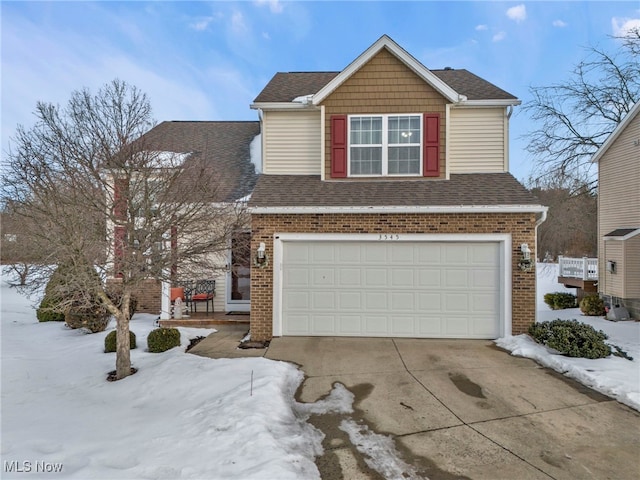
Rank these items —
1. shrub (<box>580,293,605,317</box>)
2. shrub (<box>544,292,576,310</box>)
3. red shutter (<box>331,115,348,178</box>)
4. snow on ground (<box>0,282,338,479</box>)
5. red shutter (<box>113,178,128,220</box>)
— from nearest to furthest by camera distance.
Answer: snow on ground (<box>0,282,338,479</box>) → red shutter (<box>113,178,128,220</box>) → red shutter (<box>331,115,348,178</box>) → shrub (<box>580,293,605,317</box>) → shrub (<box>544,292,576,310</box>)

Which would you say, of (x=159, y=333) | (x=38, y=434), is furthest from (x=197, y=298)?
(x=38, y=434)

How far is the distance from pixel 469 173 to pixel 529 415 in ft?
20.8

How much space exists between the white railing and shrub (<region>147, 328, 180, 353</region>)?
1744 centimetres

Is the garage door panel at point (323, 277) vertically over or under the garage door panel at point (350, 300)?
over

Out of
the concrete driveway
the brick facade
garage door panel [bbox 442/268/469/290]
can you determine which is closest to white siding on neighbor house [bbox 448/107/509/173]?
the brick facade

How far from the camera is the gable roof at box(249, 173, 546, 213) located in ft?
25.6

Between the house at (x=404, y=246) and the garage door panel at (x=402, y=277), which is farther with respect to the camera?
the garage door panel at (x=402, y=277)

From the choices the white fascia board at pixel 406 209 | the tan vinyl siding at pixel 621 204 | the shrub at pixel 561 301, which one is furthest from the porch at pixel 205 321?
the shrub at pixel 561 301

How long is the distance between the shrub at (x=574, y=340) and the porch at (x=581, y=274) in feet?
36.0

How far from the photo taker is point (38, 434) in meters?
4.34

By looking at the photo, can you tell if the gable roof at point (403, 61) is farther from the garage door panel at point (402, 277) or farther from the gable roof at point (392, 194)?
the garage door panel at point (402, 277)

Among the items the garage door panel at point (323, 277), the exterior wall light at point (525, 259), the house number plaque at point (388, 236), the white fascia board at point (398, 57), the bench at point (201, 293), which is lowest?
the bench at point (201, 293)

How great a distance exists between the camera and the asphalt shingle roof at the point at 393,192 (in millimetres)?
7906

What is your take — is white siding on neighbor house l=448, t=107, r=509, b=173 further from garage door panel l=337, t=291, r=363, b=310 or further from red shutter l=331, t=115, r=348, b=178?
garage door panel l=337, t=291, r=363, b=310
